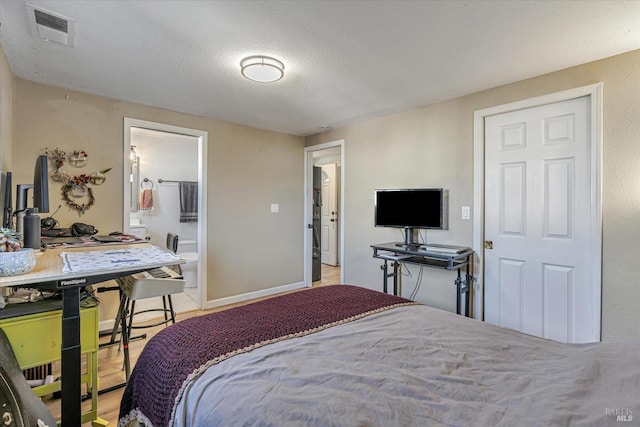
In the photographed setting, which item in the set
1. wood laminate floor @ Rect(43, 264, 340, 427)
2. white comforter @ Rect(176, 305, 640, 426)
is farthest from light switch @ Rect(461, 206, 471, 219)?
wood laminate floor @ Rect(43, 264, 340, 427)

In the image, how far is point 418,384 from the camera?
0.93 metres

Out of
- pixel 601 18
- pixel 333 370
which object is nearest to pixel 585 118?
pixel 601 18

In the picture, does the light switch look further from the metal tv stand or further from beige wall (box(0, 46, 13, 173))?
beige wall (box(0, 46, 13, 173))

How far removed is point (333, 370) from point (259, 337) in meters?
0.38

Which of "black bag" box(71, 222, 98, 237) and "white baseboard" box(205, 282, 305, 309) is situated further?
"white baseboard" box(205, 282, 305, 309)

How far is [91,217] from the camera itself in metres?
2.99

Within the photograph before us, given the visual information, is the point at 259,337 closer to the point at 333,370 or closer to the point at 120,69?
the point at 333,370

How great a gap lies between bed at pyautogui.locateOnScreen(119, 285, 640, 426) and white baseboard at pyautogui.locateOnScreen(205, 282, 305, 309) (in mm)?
2542

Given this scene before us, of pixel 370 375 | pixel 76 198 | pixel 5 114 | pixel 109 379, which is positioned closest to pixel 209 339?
pixel 370 375

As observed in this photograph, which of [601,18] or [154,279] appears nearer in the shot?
[601,18]

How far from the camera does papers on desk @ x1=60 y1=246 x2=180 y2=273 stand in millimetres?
1468

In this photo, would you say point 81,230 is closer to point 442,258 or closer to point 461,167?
point 442,258

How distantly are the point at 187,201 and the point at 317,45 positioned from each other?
424 centimetres

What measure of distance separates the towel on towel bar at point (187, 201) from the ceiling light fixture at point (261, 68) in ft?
11.7
